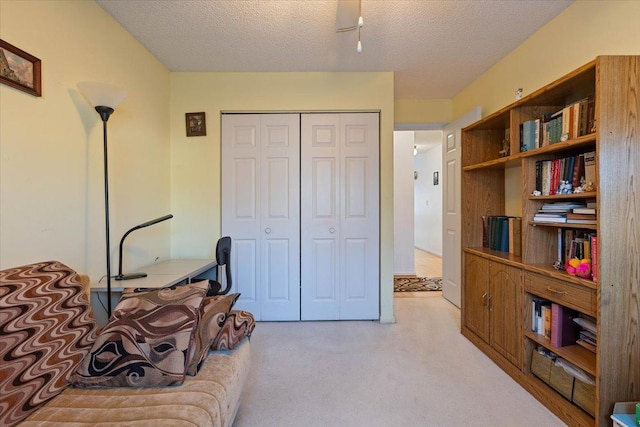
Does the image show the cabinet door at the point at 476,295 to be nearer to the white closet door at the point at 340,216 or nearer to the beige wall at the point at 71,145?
the white closet door at the point at 340,216

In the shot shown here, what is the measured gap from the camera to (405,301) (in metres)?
3.54

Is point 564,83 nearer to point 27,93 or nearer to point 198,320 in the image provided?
point 198,320

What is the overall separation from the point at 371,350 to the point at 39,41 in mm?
2896

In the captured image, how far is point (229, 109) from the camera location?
293 cm

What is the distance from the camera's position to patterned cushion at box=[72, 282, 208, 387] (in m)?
1.14

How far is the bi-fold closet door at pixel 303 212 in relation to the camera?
2.93m

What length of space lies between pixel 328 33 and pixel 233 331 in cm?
221

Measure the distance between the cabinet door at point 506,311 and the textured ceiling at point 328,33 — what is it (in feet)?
5.88

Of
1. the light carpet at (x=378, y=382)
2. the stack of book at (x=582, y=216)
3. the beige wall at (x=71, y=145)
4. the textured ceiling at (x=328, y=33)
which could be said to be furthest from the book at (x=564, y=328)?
the beige wall at (x=71, y=145)

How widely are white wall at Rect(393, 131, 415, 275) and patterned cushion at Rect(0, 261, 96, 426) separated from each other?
4499 millimetres

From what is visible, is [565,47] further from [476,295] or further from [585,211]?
[476,295]

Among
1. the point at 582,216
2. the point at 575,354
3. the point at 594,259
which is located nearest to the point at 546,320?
the point at 575,354

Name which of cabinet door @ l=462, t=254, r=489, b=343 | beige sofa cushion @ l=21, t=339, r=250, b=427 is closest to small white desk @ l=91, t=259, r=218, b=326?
beige sofa cushion @ l=21, t=339, r=250, b=427

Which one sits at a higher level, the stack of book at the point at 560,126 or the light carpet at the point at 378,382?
the stack of book at the point at 560,126
